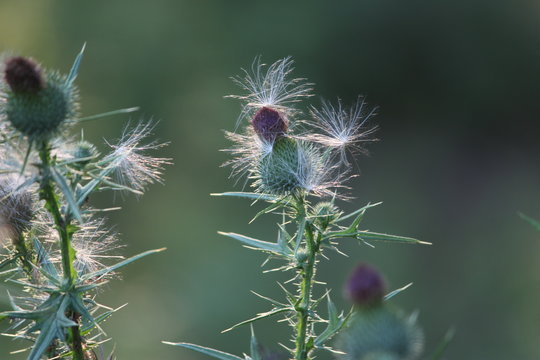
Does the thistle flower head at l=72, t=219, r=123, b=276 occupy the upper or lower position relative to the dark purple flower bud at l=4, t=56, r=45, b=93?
lower

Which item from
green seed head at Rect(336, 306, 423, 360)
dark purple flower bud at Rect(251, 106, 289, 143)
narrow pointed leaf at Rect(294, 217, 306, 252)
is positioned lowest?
green seed head at Rect(336, 306, 423, 360)

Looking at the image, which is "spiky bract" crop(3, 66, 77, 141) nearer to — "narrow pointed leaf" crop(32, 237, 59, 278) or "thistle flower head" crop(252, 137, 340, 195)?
"narrow pointed leaf" crop(32, 237, 59, 278)

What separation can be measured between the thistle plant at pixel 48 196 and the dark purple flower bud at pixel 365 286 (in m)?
0.61

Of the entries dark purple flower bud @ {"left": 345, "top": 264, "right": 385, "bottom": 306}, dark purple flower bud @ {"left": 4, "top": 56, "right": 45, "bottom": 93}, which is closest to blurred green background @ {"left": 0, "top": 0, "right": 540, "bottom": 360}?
dark purple flower bud @ {"left": 4, "top": 56, "right": 45, "bottom": 93}

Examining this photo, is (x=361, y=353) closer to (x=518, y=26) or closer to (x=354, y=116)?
(x=354, y=116)

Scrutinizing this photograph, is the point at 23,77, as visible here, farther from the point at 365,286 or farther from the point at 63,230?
the point at 365,286

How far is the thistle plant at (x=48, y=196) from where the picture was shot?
2.22 meters

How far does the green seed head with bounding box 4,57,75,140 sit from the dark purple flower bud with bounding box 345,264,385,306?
973mm

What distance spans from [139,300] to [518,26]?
8199 millimetres

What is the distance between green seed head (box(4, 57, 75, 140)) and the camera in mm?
2293

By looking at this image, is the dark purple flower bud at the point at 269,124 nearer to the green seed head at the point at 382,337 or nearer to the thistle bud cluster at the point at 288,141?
→ the thistle bud cluster at the point at 288,141

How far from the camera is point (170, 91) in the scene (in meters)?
13.8

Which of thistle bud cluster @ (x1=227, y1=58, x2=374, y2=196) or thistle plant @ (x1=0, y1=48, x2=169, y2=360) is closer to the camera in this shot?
thistle plant @ (x1=0, y1=48, x2=169, y2=360)

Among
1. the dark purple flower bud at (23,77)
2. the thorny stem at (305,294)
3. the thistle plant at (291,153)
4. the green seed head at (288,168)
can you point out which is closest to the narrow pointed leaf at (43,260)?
the dark purple flower bud at (23,77)
